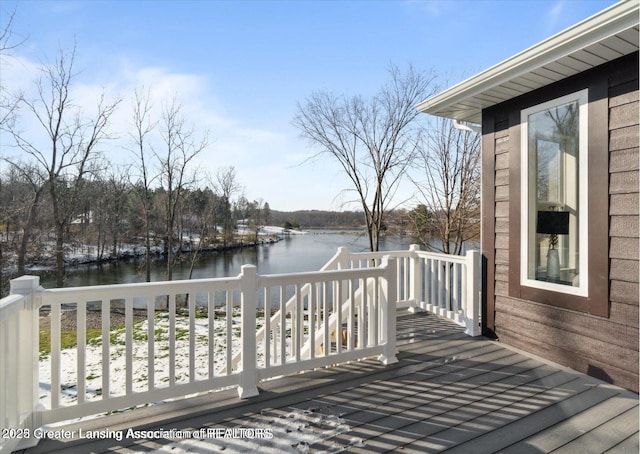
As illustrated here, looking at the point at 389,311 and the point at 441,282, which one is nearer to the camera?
the point at 389,311

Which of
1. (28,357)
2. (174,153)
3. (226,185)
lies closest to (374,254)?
(28,357)

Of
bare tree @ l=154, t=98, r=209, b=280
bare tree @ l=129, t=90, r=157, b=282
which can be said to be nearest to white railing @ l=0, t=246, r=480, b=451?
bare tree @ l=154, t=98, r=209, b=280

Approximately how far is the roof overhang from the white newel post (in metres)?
3.70

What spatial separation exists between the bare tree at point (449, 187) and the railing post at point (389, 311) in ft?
22.7

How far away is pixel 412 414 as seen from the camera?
2080 millimetres

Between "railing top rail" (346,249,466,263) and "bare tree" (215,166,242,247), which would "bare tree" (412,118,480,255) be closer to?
"railing top rail" (346,249,466,263)

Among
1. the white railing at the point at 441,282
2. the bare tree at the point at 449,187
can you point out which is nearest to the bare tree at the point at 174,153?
the bare tree at the point at 449,187

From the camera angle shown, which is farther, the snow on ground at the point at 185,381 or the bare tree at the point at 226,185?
the bare tree at the point at 226,185

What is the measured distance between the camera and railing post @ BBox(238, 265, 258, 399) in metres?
2.35

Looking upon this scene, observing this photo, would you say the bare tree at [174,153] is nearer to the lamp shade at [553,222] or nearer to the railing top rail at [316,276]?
the railing top rail at [316,276]

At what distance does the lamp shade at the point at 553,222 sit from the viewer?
9.41 ft

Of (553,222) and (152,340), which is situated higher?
(553,222)

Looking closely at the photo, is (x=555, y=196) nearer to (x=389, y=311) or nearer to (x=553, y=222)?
(x=553, y=222)

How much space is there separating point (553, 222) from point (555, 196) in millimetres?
236
